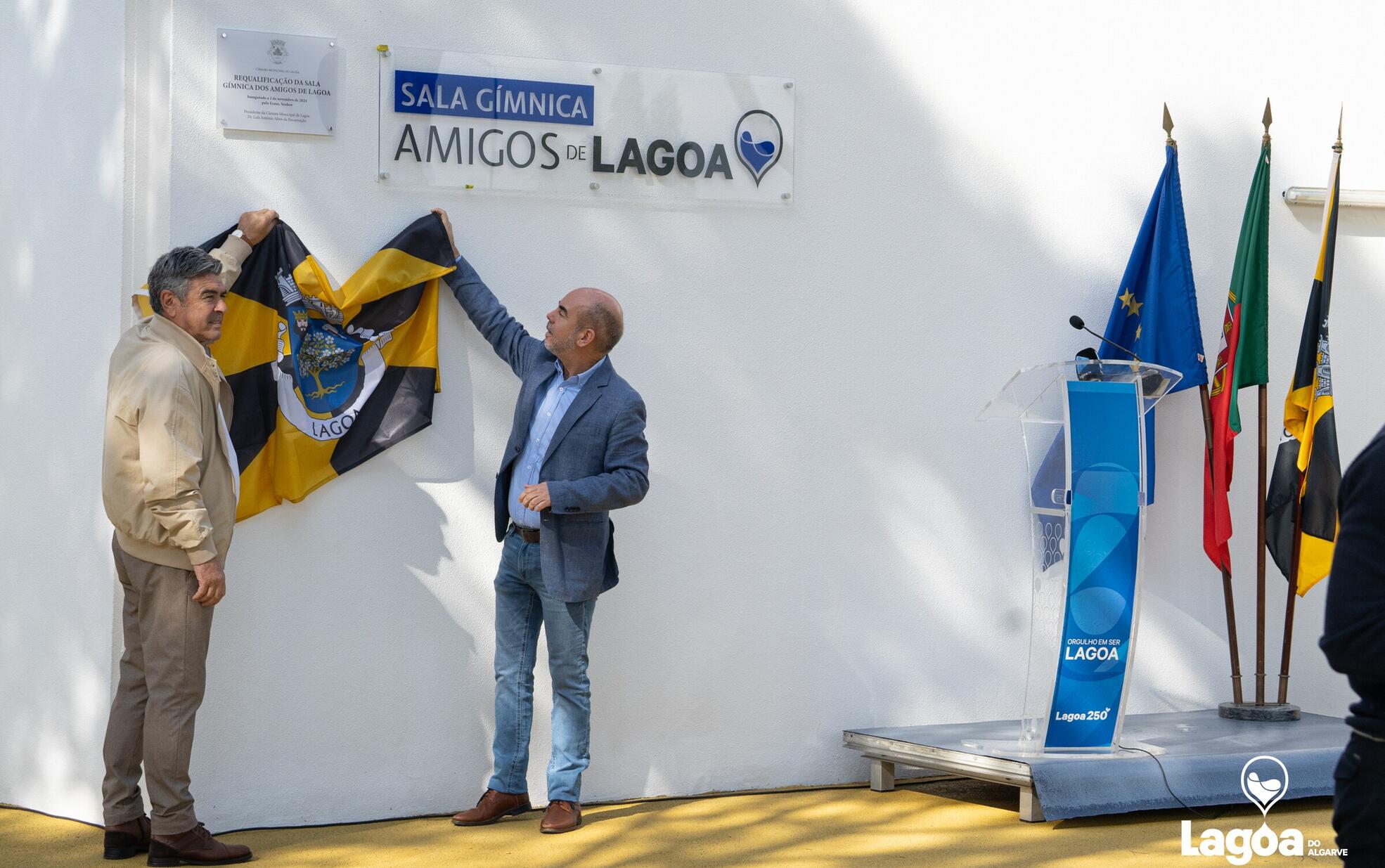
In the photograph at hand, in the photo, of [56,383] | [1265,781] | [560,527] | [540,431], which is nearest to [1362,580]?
[560,527]

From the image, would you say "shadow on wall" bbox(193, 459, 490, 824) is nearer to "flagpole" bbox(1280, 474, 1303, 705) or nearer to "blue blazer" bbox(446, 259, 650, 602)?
"blue blazer" bbox(446, 259, 650, 602)

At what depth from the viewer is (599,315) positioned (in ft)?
13.5

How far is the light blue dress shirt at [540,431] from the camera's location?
4141 mm

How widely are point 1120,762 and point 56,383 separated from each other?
11.4 feet

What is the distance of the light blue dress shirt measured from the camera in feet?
13.6

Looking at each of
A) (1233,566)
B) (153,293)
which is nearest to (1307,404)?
(1233,566)

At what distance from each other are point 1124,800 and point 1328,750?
80 centimetres

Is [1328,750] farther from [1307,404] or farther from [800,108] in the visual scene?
[800,108]

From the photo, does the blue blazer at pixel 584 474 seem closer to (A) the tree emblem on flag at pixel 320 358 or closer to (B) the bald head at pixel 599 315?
(B) the bald head at pixel 599 315

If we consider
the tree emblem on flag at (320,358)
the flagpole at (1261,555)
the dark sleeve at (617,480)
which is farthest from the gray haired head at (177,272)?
the flagpole at (1261,555)

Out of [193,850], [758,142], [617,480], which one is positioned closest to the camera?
[193,850]

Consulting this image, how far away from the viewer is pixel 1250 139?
5273mm

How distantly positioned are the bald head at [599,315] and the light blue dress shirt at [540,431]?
0.25ft

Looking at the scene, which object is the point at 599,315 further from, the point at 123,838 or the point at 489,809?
the point at 123,838
